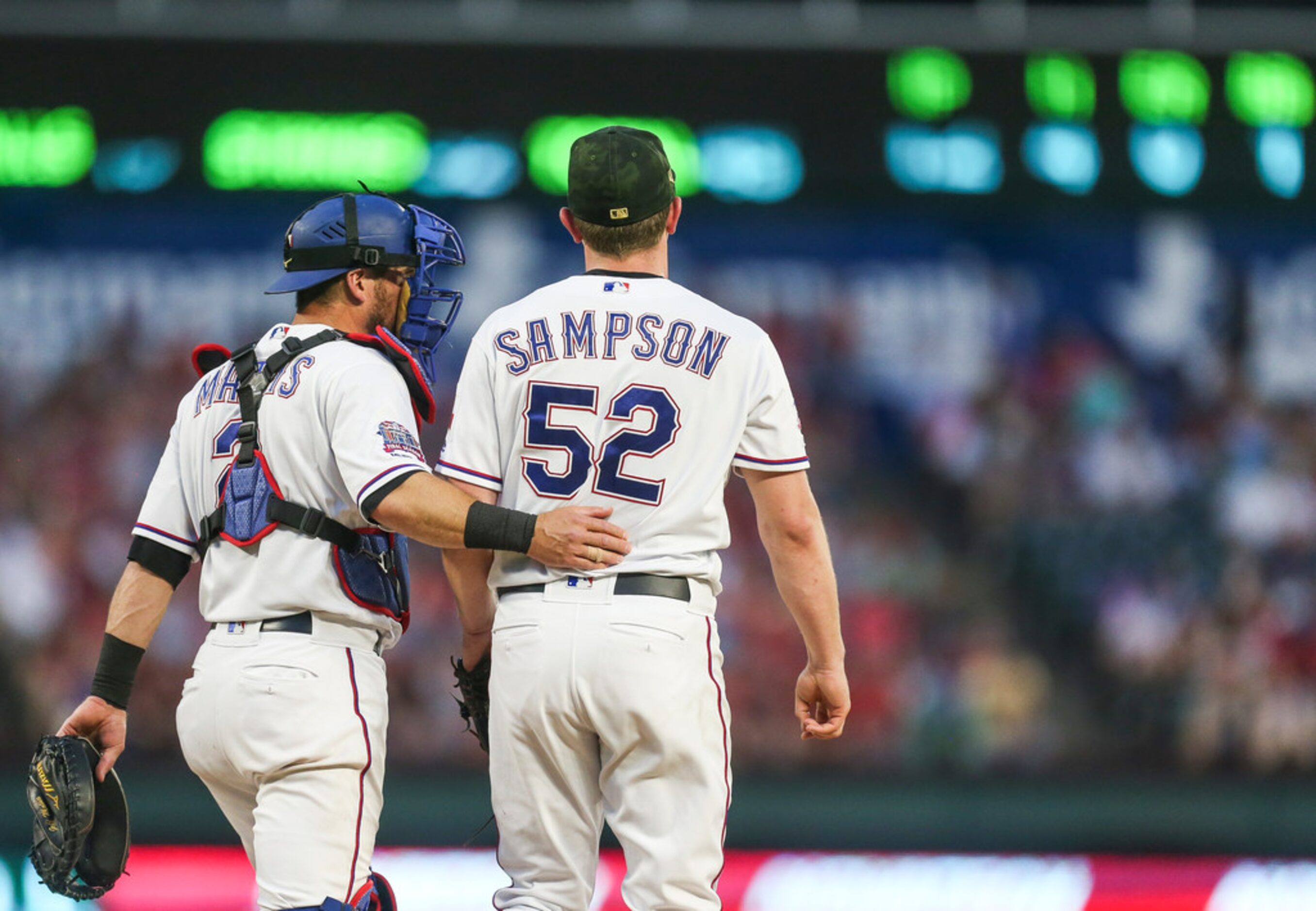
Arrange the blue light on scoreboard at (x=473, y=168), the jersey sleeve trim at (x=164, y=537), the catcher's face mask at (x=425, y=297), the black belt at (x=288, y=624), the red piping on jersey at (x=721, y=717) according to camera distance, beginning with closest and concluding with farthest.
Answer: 1. the red piping on jersey at (x=721, y=717)
2. the black belt at (x=288, y=624)
3. the jersey sleeve trim at (x=164, y=537)
4. the catcher's face mask at (x=425, y=297)
5. the blue light on scoreboard at (x=473, y=168)

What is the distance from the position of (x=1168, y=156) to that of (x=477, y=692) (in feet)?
25.2

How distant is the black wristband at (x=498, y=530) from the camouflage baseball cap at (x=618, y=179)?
687 millimetres

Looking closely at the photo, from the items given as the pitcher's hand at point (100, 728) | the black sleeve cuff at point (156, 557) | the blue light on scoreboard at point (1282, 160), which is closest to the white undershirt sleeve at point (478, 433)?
the black sleeve cuff at point (156, 557)

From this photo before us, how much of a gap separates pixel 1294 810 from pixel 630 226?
7.11 meters

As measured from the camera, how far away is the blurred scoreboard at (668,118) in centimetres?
973

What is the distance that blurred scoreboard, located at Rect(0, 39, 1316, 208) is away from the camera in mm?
9727

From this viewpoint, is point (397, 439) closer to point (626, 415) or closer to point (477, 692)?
point (626, 415)

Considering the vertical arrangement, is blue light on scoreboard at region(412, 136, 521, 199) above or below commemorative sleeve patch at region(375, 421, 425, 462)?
above

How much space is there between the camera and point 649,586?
3.28m

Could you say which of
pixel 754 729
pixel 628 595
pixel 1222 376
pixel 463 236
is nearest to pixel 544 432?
pixel 628 595

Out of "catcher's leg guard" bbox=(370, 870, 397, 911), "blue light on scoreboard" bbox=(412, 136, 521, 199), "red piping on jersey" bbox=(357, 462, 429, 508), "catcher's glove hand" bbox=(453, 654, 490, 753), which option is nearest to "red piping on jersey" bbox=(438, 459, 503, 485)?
"red piping on jersey" bbox=(357, 462, 429, 508)

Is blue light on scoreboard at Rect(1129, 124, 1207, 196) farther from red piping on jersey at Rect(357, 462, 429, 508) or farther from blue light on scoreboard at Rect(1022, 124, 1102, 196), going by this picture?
red piping on jersey at Rect(357, 462, 429, 508)

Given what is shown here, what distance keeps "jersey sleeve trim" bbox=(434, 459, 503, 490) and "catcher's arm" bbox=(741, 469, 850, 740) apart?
0.54 meters

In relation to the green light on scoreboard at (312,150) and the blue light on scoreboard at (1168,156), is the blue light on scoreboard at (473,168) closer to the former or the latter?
the green light on scoreboard at (312,150)
